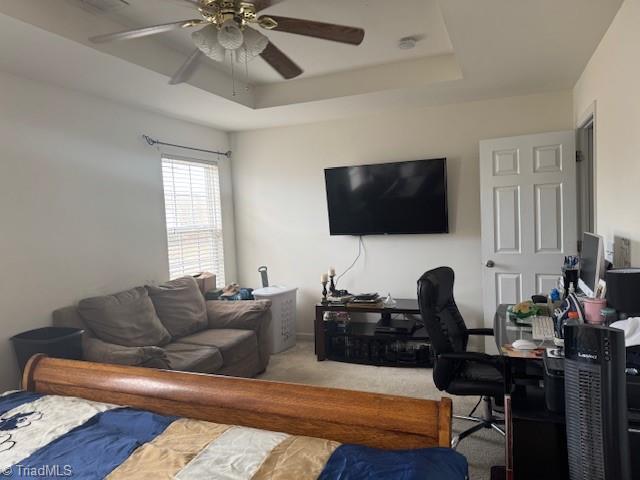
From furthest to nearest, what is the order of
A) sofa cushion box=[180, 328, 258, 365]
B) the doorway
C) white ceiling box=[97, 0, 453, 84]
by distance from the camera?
the doorway, sofa cushion box=[180, 328, 258, 365], white ceiling box=[97, 0, 453, 84]

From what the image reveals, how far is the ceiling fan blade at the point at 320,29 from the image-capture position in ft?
6.60

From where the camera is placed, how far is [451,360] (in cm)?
244

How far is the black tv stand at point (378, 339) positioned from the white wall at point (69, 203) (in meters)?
1.68

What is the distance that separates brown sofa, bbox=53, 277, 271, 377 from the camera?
2918 mm

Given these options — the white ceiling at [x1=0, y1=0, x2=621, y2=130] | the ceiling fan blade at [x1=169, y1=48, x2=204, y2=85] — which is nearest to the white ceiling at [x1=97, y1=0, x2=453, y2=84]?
the white ceiling at [x1=0, y1=0, x2=621, y2=130]

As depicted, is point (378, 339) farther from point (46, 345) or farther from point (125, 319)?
point (46, 345)

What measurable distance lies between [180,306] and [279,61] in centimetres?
228

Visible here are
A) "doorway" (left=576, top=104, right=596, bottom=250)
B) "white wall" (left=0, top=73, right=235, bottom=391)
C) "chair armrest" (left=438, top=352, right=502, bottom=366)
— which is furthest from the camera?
"doorway" (left=576, top=104, right=596, bottom=250)

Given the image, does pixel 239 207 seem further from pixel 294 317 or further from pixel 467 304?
pixel 467 304

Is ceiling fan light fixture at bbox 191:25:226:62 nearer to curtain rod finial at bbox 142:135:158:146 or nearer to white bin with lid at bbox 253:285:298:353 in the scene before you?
curtain rod finial at bbox 142:135:158:146

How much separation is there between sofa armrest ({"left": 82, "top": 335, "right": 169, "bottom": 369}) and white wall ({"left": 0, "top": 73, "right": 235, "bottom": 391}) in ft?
1.49

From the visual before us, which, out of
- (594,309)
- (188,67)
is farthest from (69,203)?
(594,309)

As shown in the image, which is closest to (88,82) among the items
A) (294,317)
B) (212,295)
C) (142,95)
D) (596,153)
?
(142,95)

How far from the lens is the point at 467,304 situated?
4.30 meters
